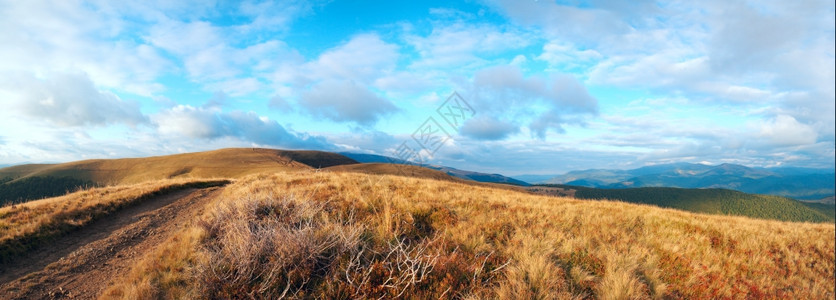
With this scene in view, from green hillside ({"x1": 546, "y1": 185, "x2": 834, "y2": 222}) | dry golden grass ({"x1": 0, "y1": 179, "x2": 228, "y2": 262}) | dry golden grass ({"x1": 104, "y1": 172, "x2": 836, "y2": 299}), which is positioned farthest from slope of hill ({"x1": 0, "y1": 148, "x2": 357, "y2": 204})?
green hillside ({"x1": 546, "y1": 185, "x2": 834, "y2": 222})

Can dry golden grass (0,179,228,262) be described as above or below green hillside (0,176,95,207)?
above

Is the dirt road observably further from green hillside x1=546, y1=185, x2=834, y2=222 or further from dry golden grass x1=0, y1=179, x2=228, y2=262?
green hillside x1=546, y1=185, x2=834, y2=222

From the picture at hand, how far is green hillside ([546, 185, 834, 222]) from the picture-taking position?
12644 cm

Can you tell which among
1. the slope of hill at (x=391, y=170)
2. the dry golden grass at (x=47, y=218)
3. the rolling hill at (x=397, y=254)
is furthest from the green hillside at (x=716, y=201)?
the dry golden grass at (x=47, y=218)

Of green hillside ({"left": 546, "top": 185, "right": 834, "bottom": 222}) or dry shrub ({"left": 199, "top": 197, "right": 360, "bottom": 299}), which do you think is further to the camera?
green hillside ({"left": 546, "top": 185, "right": 834, "bottom": 222})

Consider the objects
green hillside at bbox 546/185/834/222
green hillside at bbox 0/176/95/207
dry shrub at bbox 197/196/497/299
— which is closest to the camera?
dry shrub at bbox 197/196/497/299

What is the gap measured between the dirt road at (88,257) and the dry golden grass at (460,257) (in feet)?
3.23

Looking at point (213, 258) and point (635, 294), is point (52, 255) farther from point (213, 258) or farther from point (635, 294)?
point (635, 294)

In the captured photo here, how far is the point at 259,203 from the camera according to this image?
869 cm

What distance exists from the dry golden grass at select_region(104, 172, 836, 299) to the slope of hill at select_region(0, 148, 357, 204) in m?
72.5

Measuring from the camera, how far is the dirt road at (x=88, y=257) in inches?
233

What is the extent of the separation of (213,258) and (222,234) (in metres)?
2.17

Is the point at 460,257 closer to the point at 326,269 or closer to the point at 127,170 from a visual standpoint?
the point at 326,269

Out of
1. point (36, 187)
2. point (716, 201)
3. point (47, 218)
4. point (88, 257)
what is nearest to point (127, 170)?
point (36, 187)
